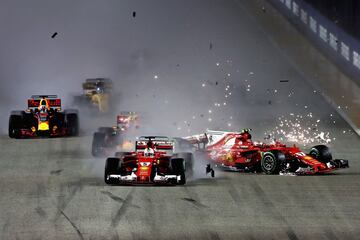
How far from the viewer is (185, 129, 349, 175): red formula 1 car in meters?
26.6

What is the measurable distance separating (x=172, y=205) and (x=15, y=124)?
1558 cm

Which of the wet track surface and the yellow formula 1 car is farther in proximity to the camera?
the yellow formula 1 car

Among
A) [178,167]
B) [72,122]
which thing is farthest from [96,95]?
[178,167]

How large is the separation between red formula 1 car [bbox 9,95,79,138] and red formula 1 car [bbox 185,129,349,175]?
29.0 feet

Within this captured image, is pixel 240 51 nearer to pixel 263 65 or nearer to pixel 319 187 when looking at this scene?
pixel 263 65

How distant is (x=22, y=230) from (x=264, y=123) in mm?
27224

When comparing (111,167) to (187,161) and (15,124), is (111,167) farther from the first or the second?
(15,124)

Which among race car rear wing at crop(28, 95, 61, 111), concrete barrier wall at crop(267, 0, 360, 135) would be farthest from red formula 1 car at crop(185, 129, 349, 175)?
concrete barrier wall at crop(267, 0, 360, 135)

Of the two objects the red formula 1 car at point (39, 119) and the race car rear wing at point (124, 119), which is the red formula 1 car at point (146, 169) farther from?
the red formula 1 car at point (39, 119)

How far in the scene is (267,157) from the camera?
26.7 metres

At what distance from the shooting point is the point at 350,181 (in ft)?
84.0

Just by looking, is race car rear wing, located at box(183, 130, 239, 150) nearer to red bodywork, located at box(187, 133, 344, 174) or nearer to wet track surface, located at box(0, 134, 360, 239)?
red bodywork, located at box(187, 133, 344, 174)

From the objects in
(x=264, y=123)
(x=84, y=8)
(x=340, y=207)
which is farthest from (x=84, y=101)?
(x=84, y=8)

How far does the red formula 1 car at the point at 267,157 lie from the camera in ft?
87.2
